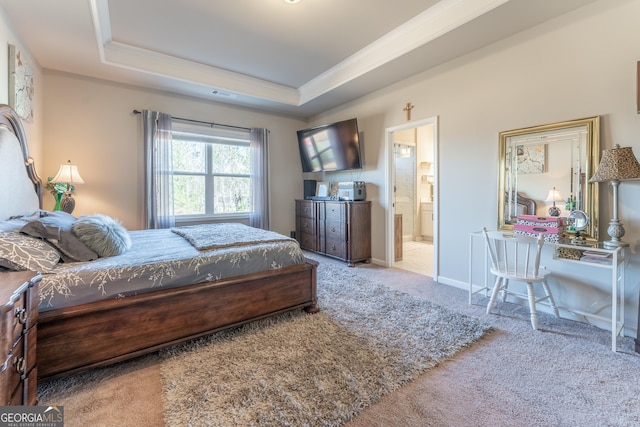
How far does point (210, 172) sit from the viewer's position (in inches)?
181

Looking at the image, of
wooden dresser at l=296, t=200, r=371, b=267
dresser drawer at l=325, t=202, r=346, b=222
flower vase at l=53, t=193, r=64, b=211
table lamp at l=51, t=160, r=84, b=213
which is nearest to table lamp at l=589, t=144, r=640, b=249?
wooden dresser at l=296, t=200, r=371, b=267

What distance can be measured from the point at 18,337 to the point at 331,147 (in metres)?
3.98

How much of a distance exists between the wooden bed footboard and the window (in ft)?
8.99

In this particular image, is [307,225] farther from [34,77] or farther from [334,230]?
[34,77]

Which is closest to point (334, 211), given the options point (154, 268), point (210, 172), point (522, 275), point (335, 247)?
point (335, 247)

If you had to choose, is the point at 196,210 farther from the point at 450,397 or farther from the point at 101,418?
the point at 450,397

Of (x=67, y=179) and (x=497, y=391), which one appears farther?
(x=67, y=179)

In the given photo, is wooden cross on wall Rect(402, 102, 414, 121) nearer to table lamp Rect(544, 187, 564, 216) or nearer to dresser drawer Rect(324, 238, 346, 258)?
table lamp Rect(544, 187, 564, 216)

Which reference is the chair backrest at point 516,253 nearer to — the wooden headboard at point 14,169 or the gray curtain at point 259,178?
the gray curtain at point 259,178

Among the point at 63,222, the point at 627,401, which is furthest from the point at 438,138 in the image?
the point at 63,222

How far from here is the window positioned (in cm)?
434

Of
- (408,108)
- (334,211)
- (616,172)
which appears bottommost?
(334,211)

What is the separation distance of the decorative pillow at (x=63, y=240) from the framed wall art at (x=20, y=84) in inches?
54.7

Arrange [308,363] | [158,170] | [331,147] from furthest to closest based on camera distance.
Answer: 1. [331,147]
2. [158,170]
3. [308,363]
